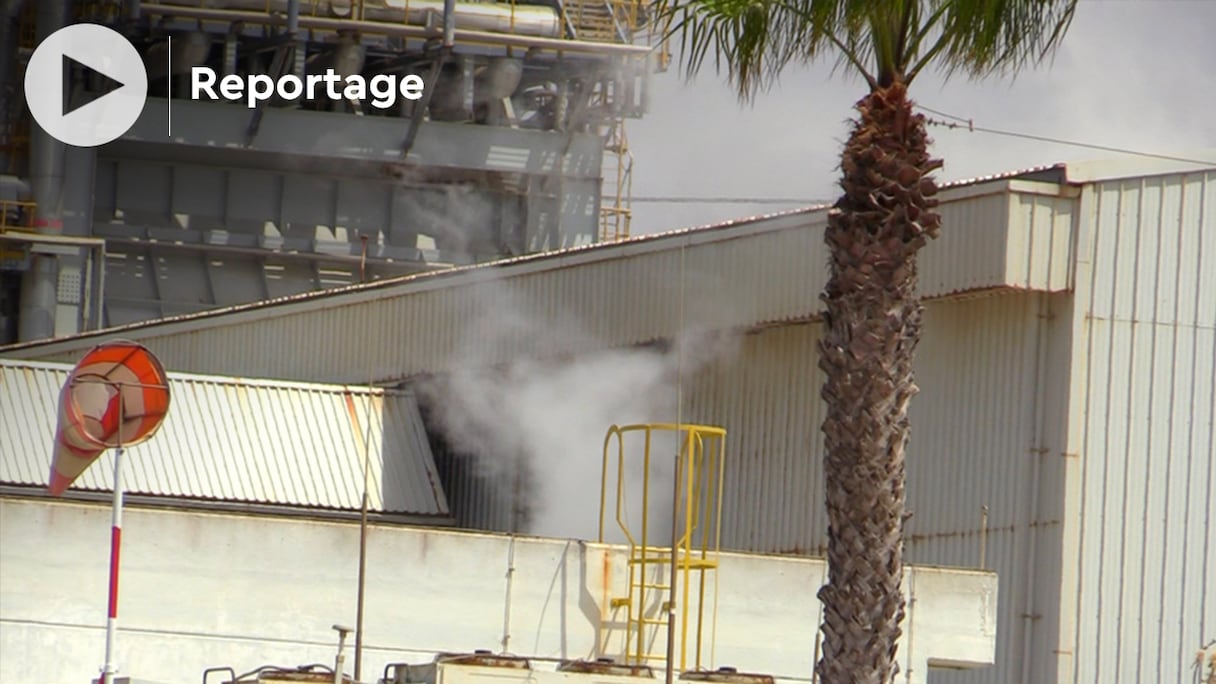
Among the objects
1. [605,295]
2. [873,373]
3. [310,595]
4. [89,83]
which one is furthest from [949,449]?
[89,83]

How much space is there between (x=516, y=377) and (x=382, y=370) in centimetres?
228

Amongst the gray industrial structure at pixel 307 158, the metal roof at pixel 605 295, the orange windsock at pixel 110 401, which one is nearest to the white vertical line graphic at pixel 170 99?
the gray industrial structure at pixel 307 158

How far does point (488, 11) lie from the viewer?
43094 mm

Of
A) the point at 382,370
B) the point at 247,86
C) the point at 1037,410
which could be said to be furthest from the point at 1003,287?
the point at 247,86

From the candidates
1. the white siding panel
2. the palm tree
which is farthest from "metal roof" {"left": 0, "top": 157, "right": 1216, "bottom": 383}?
the palm tree

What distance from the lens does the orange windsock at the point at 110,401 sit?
15.0 m

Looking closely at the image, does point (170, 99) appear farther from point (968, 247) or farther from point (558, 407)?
point (968, 247)

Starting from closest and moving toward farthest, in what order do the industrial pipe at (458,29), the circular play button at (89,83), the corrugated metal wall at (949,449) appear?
the corrugated metal wall at (949,449), the industrial pipe at (458,29), the circular play button at (89,83)

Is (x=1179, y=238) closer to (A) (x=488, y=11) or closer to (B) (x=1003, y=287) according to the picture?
(B) (x=1003, y=287)

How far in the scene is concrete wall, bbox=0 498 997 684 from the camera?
21766 millimetres

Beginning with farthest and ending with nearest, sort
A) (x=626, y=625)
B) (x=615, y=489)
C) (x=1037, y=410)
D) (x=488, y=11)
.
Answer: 1. (x=488, y=11)
2. (x=615, y=489)
3. (x=1037, y=410)
4. (x=626, y=625)

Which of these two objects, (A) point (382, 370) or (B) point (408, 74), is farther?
(B) point (408, 74)

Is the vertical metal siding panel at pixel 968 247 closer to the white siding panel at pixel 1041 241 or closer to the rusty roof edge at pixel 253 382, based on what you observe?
the white siding panel at pixel 1041 241

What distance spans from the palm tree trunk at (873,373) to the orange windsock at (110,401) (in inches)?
205
